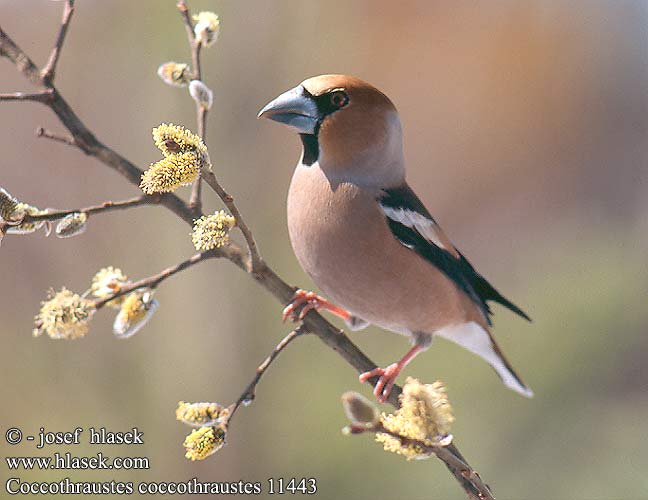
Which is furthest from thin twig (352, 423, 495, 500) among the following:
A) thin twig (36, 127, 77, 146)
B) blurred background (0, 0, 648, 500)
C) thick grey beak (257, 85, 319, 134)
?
blurred background (0, 0, 648, 500)

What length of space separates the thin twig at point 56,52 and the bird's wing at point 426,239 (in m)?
0.66

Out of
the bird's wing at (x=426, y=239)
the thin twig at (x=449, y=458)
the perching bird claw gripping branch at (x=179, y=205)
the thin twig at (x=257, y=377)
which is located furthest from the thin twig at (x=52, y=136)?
the bird's wing at (x=426, y=239)

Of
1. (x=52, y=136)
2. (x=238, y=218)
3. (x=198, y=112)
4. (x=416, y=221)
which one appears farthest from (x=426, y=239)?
(x=52, y=136)

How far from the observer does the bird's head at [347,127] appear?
1.28 meters

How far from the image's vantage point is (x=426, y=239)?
1465 millimetres

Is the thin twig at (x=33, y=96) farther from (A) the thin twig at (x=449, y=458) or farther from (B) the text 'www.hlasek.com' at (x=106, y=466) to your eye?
(B) the text 'www.hlasek.com' at (x=106, y=466)

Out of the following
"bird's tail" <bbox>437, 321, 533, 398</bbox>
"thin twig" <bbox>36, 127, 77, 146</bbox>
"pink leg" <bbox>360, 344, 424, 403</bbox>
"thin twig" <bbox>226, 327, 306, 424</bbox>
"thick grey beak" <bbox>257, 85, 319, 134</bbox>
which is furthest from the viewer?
"bird's tail" <bbox>437, 321, 533, 398</bbox>

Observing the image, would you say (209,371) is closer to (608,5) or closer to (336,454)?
(336,454)

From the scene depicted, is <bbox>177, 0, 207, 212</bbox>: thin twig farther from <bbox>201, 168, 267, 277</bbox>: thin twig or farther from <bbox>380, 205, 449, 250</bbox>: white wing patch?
<bbox>380, 205, 449, 250</bbox>: white wing patch

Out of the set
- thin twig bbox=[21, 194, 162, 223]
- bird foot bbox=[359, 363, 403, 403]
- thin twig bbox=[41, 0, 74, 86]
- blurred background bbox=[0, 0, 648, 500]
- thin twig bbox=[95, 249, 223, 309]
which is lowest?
blurred background bbox=[0, 0, 648, 500]

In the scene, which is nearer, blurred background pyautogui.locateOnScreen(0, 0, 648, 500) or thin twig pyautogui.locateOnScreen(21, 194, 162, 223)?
thin twig pyautogui.locateOnScreen(21, 194, 162, 223)

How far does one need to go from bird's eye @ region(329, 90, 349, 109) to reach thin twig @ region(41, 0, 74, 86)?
1.60 ft

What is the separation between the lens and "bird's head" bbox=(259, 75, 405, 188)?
1.28 meters

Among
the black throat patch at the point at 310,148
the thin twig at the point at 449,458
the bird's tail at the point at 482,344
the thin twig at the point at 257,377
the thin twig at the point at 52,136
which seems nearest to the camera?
the thin twig at the point at 449,458
